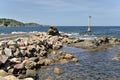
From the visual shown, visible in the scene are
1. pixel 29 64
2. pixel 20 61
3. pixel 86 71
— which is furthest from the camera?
pixel 86 71

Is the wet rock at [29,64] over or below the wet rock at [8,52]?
below

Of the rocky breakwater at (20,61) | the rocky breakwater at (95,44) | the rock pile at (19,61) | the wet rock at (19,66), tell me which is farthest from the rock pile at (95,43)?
the wet rock at (19,66)

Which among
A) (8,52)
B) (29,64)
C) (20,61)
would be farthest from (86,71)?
(8,52)

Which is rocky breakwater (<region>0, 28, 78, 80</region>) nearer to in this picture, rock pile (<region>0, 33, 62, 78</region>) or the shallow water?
rock pile (<region>0, 33, 62, 78</region>)

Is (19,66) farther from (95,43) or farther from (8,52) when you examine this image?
(95,43)

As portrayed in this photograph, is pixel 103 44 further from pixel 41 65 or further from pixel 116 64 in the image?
pixel 41 65

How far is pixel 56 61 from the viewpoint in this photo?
1184 inches

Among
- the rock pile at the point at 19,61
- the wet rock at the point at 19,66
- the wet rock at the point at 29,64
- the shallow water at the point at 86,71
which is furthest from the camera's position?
the wet rock at the point at 29,64

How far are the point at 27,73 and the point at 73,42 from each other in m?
31.7

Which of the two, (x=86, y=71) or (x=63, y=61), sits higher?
(x=63, y=61)

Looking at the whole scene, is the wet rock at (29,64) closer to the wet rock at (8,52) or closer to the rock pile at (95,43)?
the wet rock at (8,52)

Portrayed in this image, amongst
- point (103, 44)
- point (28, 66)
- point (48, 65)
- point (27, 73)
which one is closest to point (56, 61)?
point (48, 65)

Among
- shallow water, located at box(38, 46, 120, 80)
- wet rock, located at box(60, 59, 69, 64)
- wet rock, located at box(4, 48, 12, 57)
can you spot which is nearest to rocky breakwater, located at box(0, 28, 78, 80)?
wet rock, located at box(4, 48, 12, 57)

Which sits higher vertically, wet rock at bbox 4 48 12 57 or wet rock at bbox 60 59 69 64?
wet rock at bbox 4 48 12 57
